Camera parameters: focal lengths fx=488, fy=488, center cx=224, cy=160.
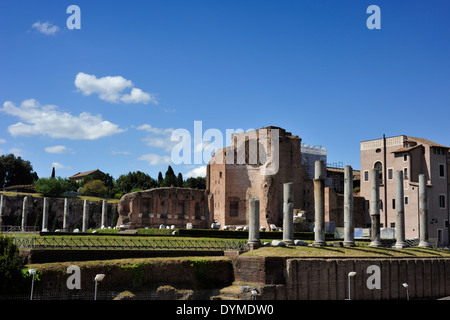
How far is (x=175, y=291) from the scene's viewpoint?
25875 millimetres

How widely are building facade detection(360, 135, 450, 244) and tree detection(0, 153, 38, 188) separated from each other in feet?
230

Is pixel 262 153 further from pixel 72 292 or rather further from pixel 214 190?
pixel 72 292

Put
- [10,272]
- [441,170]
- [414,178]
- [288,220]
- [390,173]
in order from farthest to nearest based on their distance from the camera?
[390,173] < [441,170] < [414,178] < [288,220] < [10,272]

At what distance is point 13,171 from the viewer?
317ft

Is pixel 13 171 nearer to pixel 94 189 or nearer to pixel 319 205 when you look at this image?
pixel 94 189

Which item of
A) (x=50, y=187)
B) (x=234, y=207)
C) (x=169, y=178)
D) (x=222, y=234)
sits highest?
(x=169, y=178)

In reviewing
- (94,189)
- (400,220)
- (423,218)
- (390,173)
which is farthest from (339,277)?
(94,189)

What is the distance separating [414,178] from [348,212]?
25270mm

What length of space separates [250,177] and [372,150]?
1624 centimetres

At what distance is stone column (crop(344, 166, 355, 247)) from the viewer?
3525 cm

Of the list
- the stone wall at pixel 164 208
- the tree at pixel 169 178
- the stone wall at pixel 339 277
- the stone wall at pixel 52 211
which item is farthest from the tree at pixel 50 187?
the stone wall at pixel 339 277

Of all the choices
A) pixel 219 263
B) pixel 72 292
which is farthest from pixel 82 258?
pixel 219 263

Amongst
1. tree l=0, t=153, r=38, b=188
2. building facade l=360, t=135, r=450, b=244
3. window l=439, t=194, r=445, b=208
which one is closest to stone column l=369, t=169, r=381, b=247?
building facade l=360, t=135, r=450, b=244

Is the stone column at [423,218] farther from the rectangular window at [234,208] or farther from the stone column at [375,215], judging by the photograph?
the rectangular window at [234,208]
